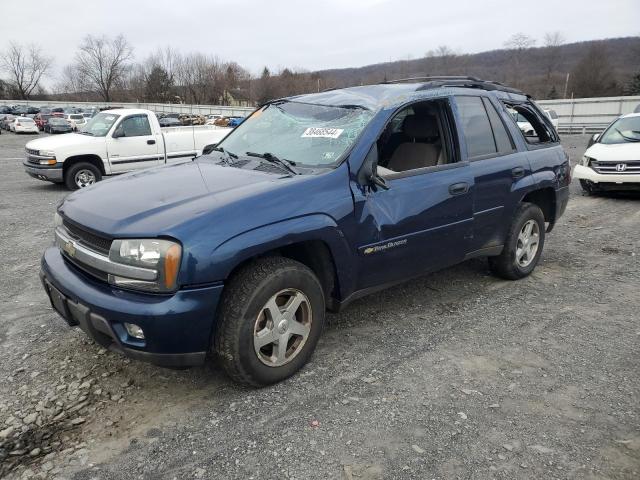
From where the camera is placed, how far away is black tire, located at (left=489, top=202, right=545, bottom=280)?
465 cm

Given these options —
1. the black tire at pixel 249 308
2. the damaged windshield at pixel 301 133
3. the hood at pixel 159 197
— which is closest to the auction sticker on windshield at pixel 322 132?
the damaged windshield at pixel 301 133

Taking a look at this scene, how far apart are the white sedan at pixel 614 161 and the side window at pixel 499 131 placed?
19.5 ft

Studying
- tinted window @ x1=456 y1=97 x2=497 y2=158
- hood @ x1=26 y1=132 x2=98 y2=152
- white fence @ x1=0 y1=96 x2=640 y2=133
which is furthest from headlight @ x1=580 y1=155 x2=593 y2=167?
white fence @ x1=0 y1=96 x2=640 y2=133

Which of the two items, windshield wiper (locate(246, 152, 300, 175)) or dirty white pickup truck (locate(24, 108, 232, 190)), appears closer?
windshield wiper (locate(246, 152, 300, 175))

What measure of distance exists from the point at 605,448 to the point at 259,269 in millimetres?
2057

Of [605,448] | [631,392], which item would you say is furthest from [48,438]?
[631,392]

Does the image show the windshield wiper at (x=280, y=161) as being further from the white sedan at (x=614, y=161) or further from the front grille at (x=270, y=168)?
the white sedan at (x=614, y=161)

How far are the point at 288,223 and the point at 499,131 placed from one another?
2.54 metres

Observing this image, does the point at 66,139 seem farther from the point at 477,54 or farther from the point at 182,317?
the point at 477,54

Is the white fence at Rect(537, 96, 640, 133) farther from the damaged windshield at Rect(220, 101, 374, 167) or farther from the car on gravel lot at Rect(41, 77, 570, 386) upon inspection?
the damaged windshield at Rect(220, 101, 374, 167)

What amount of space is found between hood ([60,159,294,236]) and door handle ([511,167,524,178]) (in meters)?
2.34

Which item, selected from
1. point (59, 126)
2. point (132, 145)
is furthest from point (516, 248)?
point (59, 126)

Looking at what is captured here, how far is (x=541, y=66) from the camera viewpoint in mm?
76062

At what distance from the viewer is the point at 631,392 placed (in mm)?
3066
